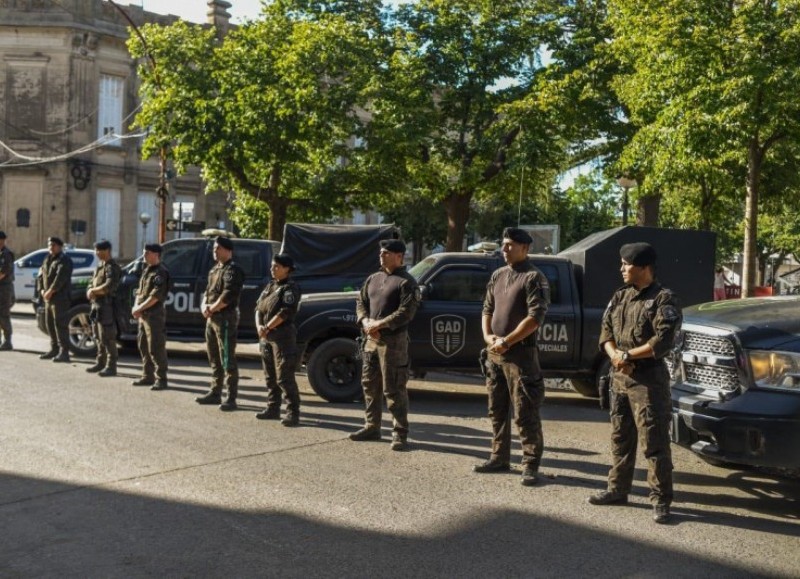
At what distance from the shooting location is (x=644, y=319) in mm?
6250

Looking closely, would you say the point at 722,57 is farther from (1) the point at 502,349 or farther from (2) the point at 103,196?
(2) the point at 103,196

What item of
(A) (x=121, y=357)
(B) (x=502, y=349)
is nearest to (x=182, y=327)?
(A) (x=121, y=357)

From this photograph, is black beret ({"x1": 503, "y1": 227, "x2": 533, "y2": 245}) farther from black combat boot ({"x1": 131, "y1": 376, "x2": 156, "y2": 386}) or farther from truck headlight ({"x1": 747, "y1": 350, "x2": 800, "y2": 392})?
black combat boot ({"x1": 131, "y1": 376, "x2": 156, "y2": 386})

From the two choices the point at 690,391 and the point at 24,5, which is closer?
the point at 690,391

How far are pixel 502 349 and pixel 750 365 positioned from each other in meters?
1.85

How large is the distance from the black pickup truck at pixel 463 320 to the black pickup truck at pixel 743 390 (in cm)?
414

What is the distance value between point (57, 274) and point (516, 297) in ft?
28.5

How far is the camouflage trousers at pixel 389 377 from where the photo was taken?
8.42m

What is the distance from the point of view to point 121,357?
49.0 ft

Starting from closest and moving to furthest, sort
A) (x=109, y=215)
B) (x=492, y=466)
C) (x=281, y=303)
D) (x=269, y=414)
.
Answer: (x=492, y=466), (x=281, y=303), (x=269, y=414), (x=109, y=215)

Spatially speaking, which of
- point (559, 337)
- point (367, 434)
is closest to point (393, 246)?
point (367, 434)

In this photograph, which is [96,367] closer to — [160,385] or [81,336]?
[160,385]

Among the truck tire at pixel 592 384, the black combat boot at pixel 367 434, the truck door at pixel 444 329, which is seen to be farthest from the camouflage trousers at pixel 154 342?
the truck tire at pixel 592 384

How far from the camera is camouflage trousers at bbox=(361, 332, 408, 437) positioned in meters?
→ 8.42
